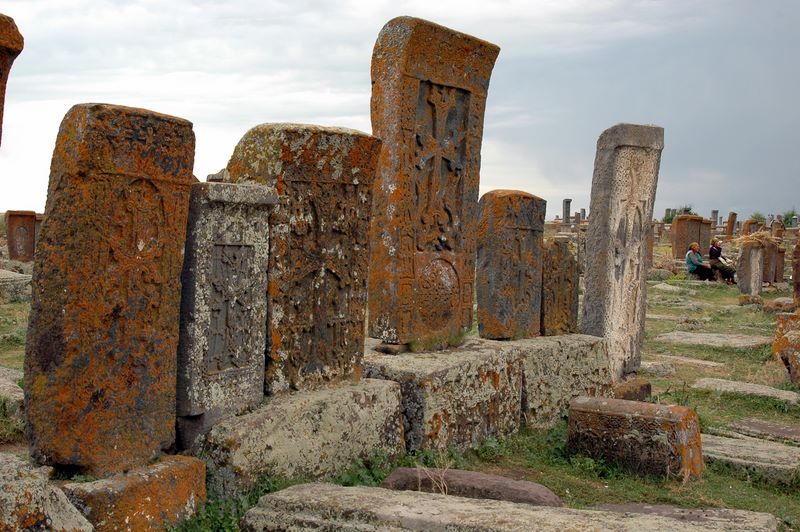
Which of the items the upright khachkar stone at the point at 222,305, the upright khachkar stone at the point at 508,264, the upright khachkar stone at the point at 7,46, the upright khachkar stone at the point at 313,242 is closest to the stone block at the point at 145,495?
the upright khachkar stone at the point at 222,305

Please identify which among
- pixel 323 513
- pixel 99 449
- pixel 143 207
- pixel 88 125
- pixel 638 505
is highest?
pixel 88 125

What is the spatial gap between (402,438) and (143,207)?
222 centimetres

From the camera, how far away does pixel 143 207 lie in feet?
11.6

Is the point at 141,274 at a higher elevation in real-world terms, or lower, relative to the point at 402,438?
higher

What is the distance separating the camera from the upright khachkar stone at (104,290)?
10.9 ft

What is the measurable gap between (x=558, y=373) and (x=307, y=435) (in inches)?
118

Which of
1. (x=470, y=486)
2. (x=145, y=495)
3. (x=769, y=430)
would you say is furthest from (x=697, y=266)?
(x=145, y=495)

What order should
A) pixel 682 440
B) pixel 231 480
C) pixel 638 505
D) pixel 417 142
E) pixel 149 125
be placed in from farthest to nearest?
pixel 417 142
pixel 682 440
pixel 638 505
pixel 231 480
pixel 149 125

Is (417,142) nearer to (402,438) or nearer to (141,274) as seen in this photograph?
(402,438)

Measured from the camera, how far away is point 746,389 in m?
8.34

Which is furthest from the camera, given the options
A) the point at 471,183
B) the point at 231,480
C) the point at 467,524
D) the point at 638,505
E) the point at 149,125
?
the point at 471,183

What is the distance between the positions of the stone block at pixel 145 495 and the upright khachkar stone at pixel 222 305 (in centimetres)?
26

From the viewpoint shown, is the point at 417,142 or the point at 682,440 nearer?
the point at 682,440

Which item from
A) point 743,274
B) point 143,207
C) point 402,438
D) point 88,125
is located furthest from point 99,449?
point 743,274
